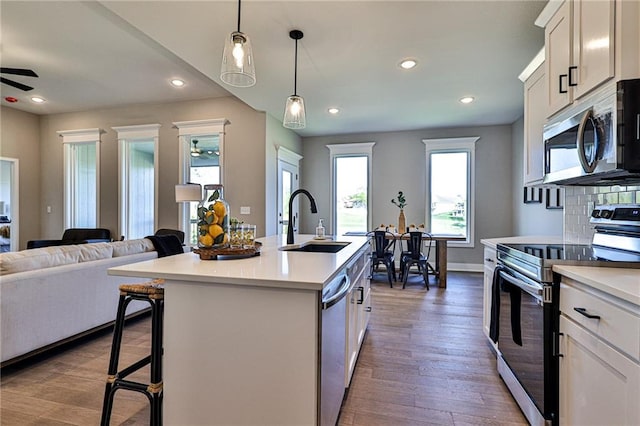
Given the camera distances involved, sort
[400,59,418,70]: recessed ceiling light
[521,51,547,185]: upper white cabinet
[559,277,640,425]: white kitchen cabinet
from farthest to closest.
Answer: [400,59,418,70]: recessed ceiling light, [521,51,547,185]: upper white cabinet, [559,277,640,425]: white kitchen cabinet

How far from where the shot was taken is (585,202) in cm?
216

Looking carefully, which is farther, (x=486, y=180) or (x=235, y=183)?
(x=486, y=180)

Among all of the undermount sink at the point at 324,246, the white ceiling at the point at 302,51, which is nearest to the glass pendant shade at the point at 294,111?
the white ceiling at the point at 302,51

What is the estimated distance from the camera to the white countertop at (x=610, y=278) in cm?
98

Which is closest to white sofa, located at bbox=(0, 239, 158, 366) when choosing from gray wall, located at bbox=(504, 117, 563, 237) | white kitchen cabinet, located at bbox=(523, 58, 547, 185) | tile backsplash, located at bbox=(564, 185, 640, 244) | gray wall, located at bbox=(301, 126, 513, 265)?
white kitchen cabinet, located at bbox=(523, 58, 547, 185)

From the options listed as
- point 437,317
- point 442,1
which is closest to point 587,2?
point 442,1

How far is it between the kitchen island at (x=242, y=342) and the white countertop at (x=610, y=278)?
0.97 m

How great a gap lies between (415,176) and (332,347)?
5.08 meters

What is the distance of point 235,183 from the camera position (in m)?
4.94

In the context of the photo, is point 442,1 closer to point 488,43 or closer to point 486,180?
point 488,43

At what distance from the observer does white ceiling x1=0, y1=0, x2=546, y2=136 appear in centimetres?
240

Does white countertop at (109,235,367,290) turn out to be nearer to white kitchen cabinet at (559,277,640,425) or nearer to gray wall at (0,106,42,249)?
white kitchen cabinet at (559,277,640,425)

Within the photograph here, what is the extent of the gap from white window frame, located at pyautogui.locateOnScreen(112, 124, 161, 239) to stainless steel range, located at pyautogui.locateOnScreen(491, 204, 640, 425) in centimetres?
523

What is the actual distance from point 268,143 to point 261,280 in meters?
4.00
